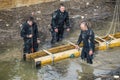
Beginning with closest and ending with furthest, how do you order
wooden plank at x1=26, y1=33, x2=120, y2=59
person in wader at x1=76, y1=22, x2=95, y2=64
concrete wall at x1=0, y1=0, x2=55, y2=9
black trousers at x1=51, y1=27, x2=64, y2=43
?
person in wader at x1=76, y1=22, x2=95, y2=64 < wooden plank at x1=26, y1=33, x2=120, y2=59 < black trousers at x1=51, y1=27, x2=64, y2=43 < concrete wall at x1=0, y1=0, x2=55, y2=9

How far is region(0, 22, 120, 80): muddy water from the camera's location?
11.3 m

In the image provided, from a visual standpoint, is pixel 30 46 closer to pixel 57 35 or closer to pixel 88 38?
pixel 57 35

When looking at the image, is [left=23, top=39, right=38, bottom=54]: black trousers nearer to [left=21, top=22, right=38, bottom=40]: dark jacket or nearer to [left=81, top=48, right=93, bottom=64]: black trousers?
[left=21, top=22, right=38, bottom=40]: dark jacket

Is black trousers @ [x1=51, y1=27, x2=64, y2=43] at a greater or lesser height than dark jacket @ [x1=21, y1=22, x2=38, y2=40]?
lesser

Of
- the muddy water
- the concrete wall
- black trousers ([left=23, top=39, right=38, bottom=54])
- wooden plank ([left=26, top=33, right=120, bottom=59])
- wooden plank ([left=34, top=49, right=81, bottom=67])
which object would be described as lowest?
the muddy water

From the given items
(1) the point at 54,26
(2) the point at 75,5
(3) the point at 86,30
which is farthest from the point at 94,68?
(2) the point at 75,5

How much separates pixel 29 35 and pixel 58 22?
5.92 ft

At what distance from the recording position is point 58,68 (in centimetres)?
1184

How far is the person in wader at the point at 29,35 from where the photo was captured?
11617 millimetres

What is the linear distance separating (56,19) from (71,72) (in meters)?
2.45

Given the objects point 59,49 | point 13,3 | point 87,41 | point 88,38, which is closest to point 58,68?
point 59,49

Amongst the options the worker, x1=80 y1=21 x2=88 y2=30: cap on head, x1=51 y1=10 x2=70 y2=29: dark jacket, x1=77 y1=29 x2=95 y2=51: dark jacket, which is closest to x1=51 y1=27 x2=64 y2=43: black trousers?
the worker

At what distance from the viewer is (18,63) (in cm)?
1212

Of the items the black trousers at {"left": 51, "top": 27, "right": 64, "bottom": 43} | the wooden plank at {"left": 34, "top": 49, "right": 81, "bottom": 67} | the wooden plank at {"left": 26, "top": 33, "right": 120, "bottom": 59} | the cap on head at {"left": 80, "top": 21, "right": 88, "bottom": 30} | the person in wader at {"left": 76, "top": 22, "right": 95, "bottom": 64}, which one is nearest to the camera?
the cap on head at {"left": 80, "top": 21, "right": 88, "bottom": 30}
